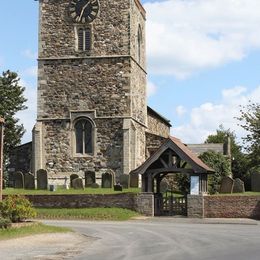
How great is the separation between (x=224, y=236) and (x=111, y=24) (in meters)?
28.3

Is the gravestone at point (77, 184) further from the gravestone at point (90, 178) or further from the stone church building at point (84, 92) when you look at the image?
the stone church building at point (84, 92)

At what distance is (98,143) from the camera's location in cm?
4631

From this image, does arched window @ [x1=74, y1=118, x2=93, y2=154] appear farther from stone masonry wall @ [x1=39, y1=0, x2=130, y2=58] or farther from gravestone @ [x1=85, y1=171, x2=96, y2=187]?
stone masonry wall @ [x1=39, y1=0, x2=130, y2=58]

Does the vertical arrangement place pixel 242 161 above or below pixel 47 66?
below

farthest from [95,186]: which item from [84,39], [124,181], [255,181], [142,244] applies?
[142,244]

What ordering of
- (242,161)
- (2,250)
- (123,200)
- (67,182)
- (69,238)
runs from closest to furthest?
(2,250) < (69,238) < (123,200) < (67,182) < (242,161)

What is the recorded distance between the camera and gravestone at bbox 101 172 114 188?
42.3m

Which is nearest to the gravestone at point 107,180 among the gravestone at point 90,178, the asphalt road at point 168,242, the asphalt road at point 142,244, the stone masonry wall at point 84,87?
the gravestone at point 90,178

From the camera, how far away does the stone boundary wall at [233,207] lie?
32812 millimetres

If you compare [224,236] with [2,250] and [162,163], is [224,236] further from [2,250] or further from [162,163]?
[162,163]

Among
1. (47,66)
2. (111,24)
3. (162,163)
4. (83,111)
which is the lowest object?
(162,163)

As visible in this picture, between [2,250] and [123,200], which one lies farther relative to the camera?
[123,200]

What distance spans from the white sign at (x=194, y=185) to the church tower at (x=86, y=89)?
11915mm

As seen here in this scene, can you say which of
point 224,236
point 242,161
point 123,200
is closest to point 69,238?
point 224,236
